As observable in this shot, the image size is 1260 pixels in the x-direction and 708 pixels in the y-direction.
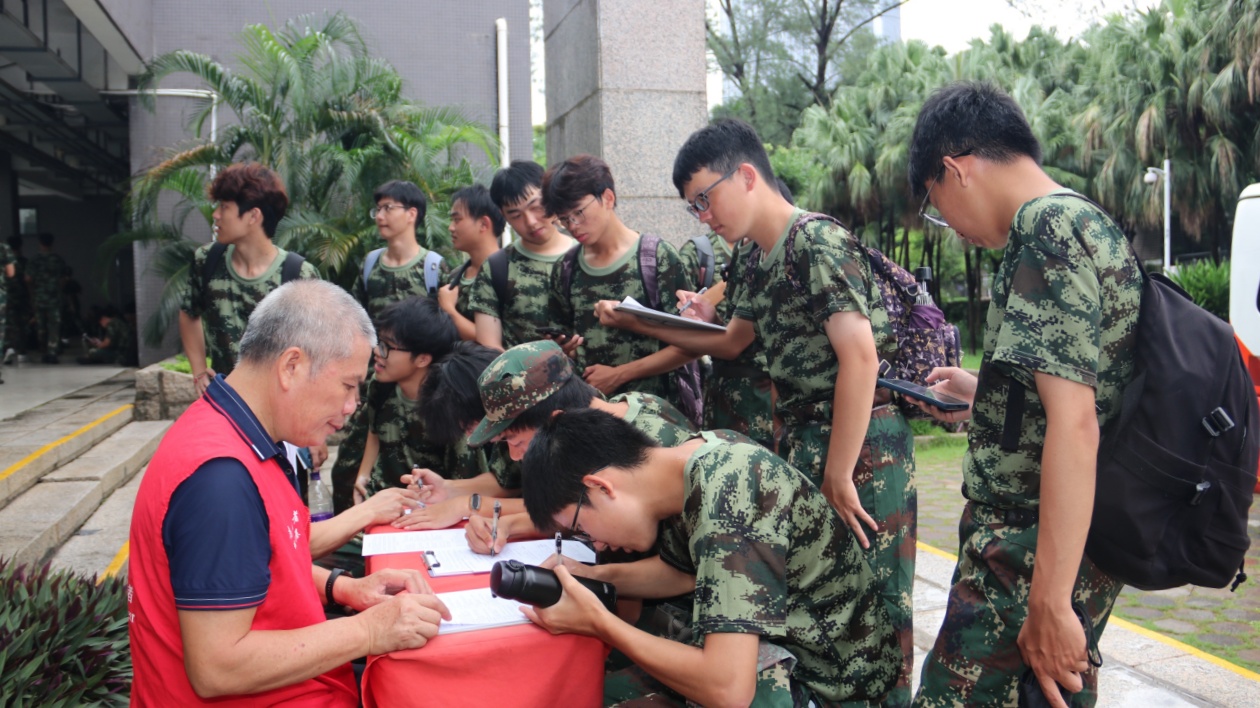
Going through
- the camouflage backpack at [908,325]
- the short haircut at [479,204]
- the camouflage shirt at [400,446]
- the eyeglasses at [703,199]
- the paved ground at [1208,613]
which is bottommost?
the paved ground at [1208,613]

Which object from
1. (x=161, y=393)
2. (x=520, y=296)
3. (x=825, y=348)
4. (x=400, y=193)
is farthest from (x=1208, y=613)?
(x=161, y=393)

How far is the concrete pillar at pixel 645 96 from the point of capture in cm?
588

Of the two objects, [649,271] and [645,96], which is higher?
[645,96]

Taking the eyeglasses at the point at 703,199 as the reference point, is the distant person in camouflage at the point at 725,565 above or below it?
below

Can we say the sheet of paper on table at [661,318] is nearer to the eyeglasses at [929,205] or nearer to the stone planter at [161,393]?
the eyeglasses at [929,205]

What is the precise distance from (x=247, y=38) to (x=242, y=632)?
28.8 ft

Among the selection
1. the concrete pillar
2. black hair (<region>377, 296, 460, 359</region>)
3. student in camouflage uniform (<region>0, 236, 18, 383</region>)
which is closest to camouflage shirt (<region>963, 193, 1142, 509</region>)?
black hair (<region>377, 296, 460, 359</region>)

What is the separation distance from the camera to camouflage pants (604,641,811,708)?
1977mm

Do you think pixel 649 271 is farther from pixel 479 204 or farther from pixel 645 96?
pixel 645 96

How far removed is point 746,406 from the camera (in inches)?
136

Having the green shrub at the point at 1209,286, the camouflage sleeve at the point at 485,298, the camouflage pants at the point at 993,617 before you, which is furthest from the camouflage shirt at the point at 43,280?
the green shrub at the point at 1209,286

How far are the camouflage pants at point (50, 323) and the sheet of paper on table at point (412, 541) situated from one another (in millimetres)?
12752

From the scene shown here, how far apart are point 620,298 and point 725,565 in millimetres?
2069

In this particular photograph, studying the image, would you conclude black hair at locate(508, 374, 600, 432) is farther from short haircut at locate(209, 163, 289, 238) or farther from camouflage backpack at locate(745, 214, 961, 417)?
short haircut at locate(209, 163, 289, 238)
